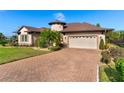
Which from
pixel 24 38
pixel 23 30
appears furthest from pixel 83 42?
pixel 23 30

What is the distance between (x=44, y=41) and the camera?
22641 mm

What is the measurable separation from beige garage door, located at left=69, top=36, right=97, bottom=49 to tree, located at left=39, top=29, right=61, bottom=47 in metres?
3.10

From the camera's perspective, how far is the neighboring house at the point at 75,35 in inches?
919

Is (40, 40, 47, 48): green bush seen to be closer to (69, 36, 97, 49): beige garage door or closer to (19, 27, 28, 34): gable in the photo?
(69, 36, 97, 49): beige garage door

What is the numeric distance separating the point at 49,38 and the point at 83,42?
19.2ft

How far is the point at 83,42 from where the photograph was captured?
24.3 meters

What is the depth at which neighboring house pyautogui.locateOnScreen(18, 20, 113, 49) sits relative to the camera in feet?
76.6

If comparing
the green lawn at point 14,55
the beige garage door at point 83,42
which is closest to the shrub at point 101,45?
the beige garage door at point 83,42

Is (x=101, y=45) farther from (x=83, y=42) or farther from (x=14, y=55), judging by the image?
(x=14, y=55)

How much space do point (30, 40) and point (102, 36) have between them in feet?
42.4

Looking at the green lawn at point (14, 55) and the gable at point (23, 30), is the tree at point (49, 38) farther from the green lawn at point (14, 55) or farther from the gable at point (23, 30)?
the gable at point (23, 30)
